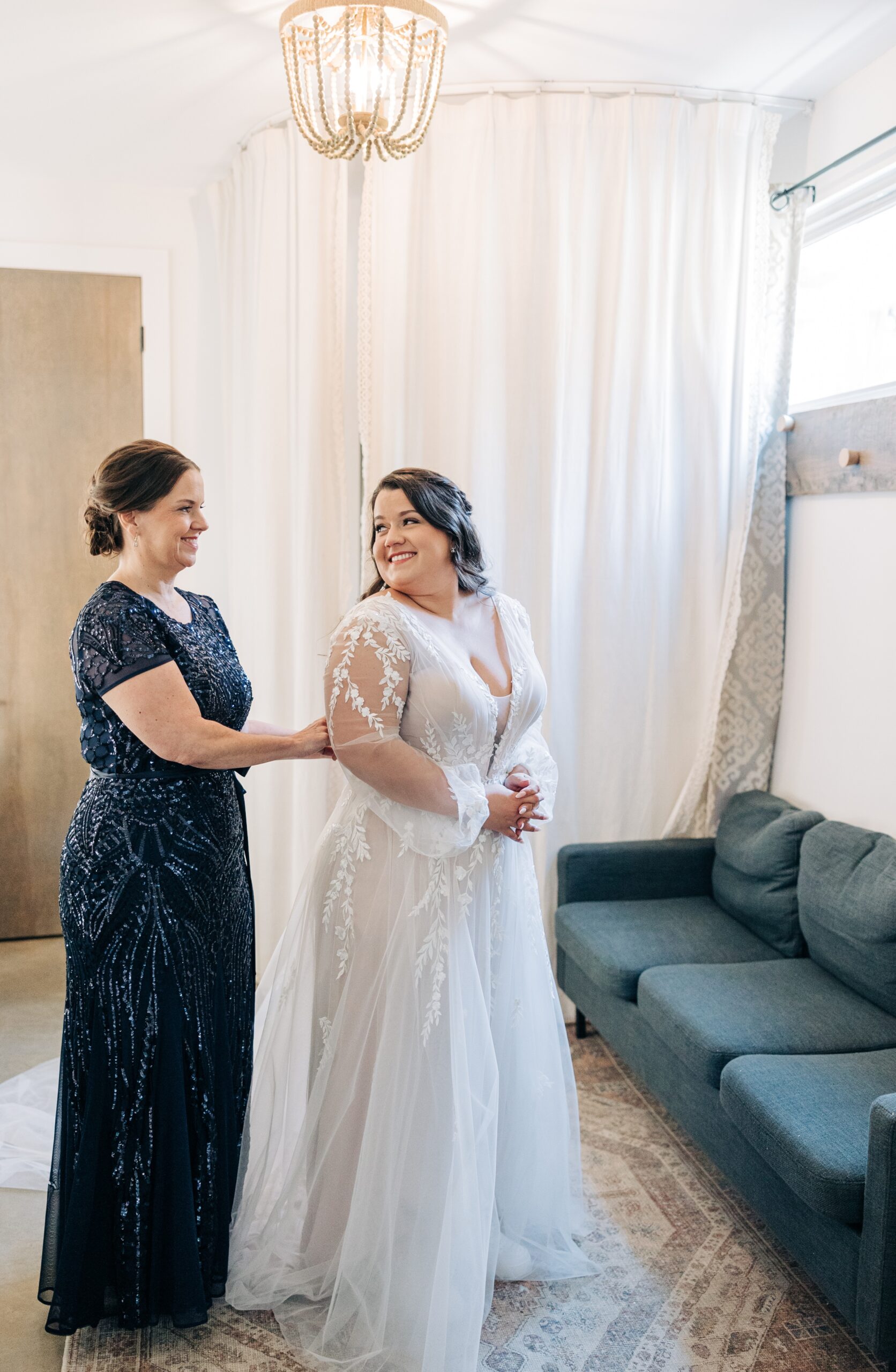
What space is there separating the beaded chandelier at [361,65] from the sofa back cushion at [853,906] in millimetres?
2002

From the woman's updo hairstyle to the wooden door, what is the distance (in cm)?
196

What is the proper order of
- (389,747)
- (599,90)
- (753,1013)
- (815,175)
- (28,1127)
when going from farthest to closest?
(599,90), (815,175), (28,1127), (753,1013), (389,747)

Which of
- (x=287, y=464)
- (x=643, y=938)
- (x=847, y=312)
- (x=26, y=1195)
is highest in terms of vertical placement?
(x=847, y=312)

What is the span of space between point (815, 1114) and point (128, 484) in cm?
178

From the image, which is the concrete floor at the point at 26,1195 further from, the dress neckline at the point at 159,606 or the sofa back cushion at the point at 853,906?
the sofa back cushion at the point at 853,906

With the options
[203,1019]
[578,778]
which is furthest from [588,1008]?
[203,1019]

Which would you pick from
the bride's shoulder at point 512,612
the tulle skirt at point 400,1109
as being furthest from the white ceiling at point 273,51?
the tulle skirt at point 400,1109

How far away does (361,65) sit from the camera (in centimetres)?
240

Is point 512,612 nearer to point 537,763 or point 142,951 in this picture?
point 537,763

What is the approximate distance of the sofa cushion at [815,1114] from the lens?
6.48 ft

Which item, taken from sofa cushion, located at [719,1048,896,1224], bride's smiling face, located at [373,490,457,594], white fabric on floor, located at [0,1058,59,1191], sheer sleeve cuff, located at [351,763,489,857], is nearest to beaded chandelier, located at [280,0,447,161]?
bride's smiling face, located at [373,490,457,594]

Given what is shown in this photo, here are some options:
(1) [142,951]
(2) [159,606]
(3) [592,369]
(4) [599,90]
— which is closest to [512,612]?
(2) [159,606]

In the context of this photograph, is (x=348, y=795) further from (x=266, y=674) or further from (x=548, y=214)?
(x=548, y=214)

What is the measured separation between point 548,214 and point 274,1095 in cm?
250
